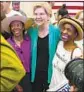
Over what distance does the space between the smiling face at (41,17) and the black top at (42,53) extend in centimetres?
17

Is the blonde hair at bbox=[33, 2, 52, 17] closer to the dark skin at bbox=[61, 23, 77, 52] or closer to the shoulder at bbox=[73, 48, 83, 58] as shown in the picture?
the dark skin at bbox=[61, 23, 77, 52]

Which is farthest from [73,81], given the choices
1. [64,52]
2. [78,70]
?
[64,52]

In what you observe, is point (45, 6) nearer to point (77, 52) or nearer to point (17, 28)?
→ point (17, 28)

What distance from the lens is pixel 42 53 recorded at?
4.65 m

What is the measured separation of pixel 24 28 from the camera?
4777mm

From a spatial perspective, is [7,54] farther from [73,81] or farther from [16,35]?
[16,35]

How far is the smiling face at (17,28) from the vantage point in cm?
471

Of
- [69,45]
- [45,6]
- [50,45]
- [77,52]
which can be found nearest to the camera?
[77,52]

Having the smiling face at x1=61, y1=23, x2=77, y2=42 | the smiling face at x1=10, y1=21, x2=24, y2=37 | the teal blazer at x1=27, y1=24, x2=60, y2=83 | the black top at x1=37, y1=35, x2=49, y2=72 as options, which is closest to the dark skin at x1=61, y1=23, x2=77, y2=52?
the smiling face at x1=61, y1=23, x2=77, y2=42

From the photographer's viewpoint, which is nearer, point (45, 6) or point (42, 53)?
point (42, 53)

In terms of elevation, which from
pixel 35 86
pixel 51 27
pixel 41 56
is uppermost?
pixel 51 27

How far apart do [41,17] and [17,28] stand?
28cm

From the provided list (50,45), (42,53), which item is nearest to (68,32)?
(50,45)

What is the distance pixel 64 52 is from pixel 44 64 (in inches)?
16.1
